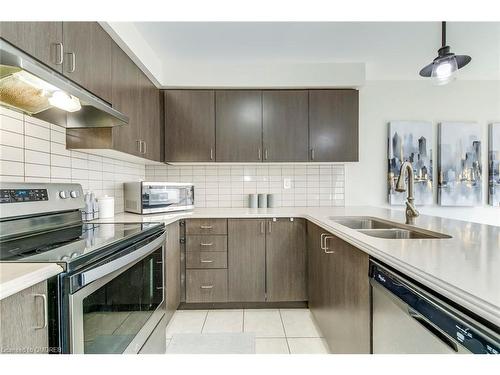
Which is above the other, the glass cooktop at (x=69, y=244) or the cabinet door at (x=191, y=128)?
the cabinet door at (x=191, y=128)

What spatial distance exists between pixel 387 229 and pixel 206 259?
1.52m

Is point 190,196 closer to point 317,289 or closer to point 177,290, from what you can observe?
point 177,290

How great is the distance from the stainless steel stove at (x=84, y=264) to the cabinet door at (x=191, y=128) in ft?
3.81

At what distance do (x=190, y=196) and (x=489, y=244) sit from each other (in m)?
2.32

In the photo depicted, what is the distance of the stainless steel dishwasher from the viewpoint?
609 millimetres

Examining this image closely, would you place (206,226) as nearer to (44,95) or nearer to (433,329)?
(44,95)

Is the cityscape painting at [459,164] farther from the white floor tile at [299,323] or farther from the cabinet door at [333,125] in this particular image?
the white floor tile at [299,323]

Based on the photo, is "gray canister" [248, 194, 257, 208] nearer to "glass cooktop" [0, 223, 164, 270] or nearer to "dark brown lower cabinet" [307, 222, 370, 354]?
"dark brown lower cabinet" [307, 222, 370, 354]

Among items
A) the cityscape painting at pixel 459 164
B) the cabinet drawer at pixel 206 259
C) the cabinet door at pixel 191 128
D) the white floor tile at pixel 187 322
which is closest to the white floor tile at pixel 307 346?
the white floor tile at pixel 187 322

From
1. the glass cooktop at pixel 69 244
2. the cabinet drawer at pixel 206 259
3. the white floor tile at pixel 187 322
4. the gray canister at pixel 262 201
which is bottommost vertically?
the white floor tile at pixel 187 322

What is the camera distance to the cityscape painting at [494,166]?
2982mm

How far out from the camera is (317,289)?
2.09 metres
